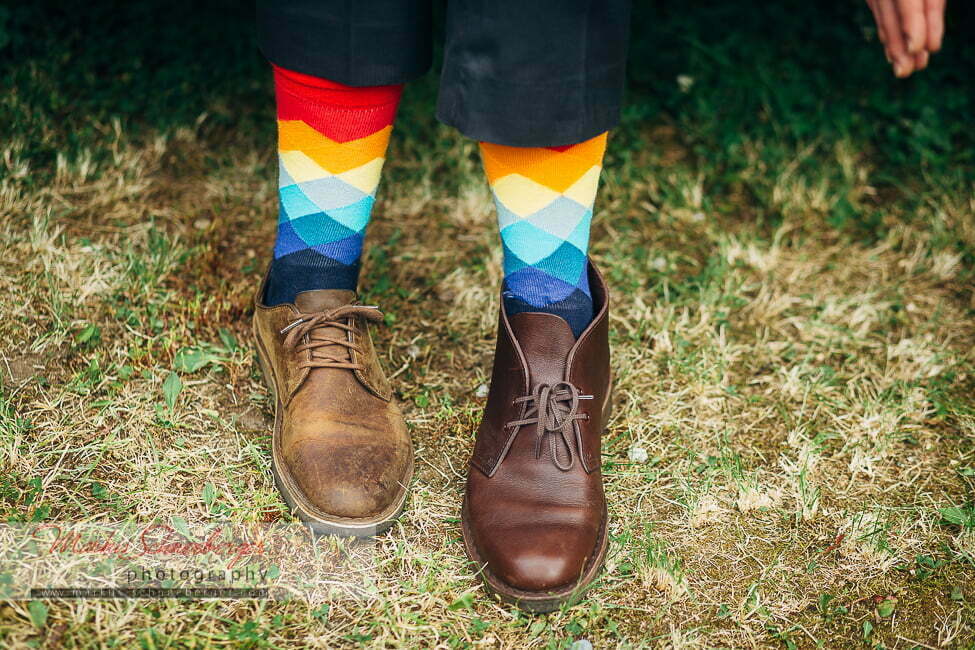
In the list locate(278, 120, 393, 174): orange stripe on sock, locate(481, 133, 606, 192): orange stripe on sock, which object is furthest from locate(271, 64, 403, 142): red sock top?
locate(481, 133, 606, 192): orange stripe on sock

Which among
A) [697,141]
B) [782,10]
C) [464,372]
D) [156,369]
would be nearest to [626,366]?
[464,372]

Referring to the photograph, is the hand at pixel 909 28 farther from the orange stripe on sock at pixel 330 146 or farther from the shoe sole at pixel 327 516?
the shoe sole at pixel 327 516

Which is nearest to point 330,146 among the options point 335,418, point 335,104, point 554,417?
point 335,104

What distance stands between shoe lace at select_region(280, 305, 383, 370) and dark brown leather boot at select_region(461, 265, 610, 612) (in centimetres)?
24

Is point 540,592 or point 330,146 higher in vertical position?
point 330,146

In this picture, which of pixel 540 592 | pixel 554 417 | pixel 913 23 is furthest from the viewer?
pixel 554 417

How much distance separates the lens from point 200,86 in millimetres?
2287

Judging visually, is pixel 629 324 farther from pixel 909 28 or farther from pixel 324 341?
pixel 909 28

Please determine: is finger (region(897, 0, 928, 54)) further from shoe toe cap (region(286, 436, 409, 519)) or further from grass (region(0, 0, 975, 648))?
shoe toe cap (region(286, 436, 409, 519))

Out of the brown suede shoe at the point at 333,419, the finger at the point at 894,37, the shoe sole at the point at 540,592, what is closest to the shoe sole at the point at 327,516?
the brown suede shoe at the point at 333,419

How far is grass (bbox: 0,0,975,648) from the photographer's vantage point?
3.86 ft

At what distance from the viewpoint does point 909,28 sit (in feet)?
3.11

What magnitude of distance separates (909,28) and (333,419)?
92 cm

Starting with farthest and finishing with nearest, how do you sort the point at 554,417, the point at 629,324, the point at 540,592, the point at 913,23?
the point at 629,324 → the point at 554,417 → the point at 540,592 → the point at 913,23
